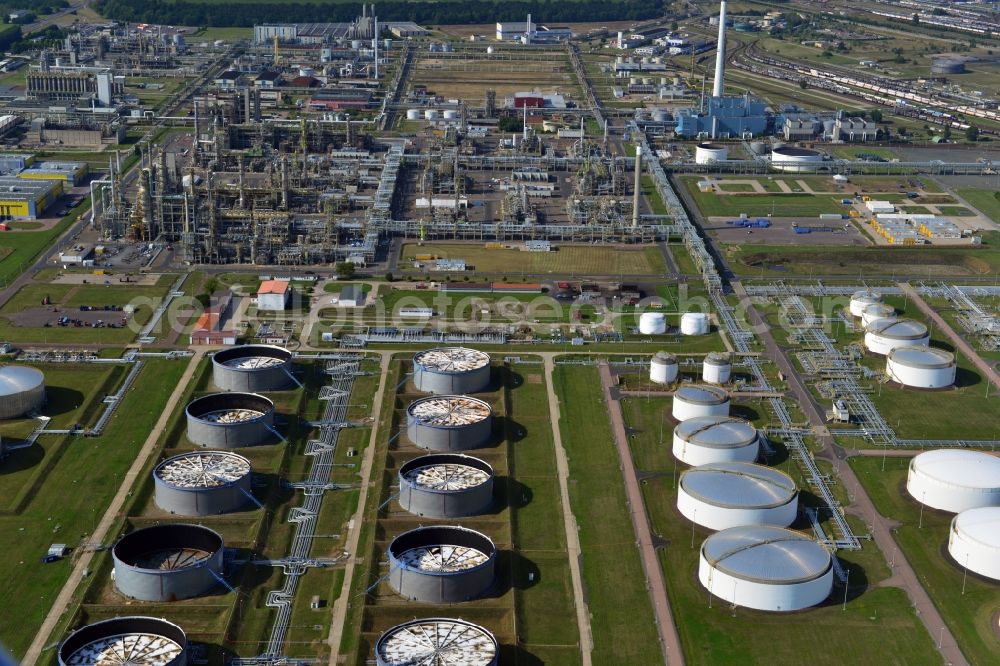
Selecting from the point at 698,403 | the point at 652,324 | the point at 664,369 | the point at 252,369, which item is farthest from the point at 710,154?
the point at 252,369

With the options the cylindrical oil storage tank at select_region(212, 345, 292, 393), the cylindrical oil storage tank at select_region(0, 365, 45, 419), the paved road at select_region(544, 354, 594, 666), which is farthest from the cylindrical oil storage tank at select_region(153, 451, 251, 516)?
the paved road at select_region(544, 354, 594, 666)

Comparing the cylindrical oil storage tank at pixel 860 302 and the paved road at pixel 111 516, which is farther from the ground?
the cylindrical oil storage tank at pixel 860 302

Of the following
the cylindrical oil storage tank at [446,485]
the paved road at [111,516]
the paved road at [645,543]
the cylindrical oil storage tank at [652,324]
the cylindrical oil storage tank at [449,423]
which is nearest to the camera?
the paved road at [111,516]

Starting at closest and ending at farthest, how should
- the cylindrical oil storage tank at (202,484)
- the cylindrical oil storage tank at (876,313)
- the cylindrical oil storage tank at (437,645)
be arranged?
1. the cylindrical oil storage tank at (437,645)
2. the cylindrical oil storage tank at (202,484)
3. the cylindrical oil storage tank at (876,313)

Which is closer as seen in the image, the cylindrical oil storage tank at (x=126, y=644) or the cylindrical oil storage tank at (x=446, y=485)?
the cylindrical oil storage tank at (x=126, y=644)

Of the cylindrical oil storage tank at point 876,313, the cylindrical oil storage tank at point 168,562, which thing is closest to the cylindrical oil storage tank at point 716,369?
the cylindrical oil storage tank at point 876,313

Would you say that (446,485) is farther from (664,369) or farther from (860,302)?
(860,302)

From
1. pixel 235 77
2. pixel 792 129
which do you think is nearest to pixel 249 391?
pixel 792 129

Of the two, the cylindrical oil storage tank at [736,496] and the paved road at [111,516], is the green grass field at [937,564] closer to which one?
the cylindrical oil storage tank at [736,496]
